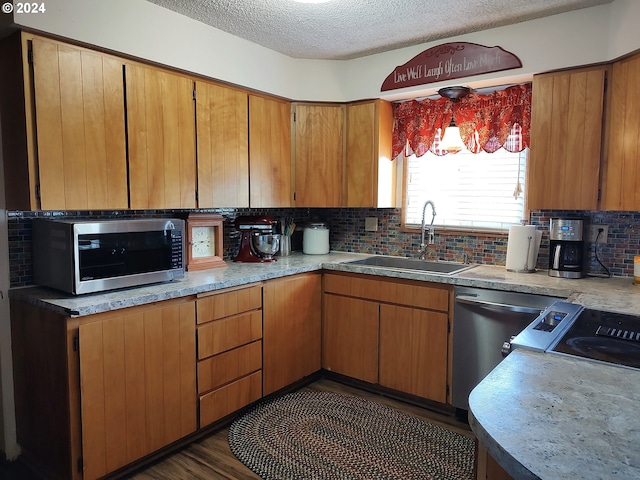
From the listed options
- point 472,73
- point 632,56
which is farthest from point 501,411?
point 472,73

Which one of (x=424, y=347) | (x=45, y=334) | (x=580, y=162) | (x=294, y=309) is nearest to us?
(x=45, y=334)

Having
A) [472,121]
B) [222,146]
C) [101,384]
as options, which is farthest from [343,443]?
[472,121]

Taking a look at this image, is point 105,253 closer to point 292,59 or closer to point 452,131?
point 292,59

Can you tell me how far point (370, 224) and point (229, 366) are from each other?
164cm

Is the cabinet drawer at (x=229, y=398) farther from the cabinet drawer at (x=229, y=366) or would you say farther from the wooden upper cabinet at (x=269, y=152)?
the wooden upper cabinet at (x=269, y=152)

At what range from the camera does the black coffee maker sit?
8.30 ft

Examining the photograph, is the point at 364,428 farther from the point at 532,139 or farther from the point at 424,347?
the point at 532,139

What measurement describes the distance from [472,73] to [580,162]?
842 mm

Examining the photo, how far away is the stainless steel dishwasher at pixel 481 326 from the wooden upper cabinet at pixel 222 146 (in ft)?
5.03

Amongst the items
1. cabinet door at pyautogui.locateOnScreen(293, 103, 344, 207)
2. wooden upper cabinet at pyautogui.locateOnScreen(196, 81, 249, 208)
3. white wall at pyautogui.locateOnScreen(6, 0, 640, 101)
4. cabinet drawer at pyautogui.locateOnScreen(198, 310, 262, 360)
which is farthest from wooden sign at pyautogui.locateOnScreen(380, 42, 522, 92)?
cabinet drawer at pyautogui.locateOnScreen(198, 310, 262, 360)

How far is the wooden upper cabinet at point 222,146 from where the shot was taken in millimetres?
2654

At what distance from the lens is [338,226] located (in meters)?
3.75

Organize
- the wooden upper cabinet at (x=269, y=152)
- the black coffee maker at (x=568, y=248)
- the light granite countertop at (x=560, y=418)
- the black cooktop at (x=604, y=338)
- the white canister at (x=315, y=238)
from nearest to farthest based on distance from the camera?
1. the light granite countertop at (x=560, y=418)
2. the black cooktop at (x=604, y=338)
3. the black coffee maker at (x=568, y=248)
4. the wooden upper cabinet at (x=269, y=152)
5. the white canister at (x=315, y=238)

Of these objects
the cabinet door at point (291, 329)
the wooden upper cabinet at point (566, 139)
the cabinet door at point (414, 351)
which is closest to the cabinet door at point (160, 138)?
the cabinet door at point (291, 329)
